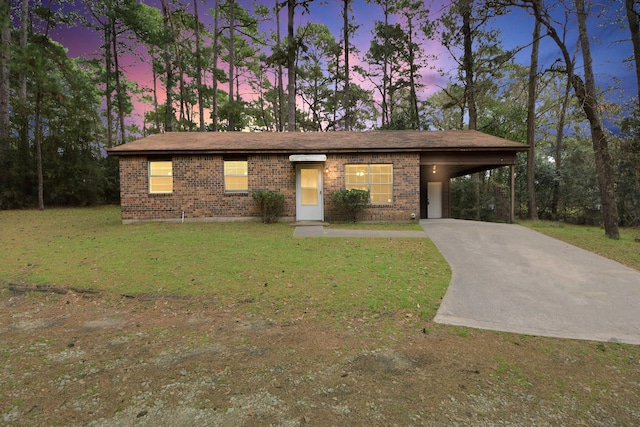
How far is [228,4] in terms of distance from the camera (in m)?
24.9

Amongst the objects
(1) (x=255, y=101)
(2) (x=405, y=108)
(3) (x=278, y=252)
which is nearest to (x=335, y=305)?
(3) (x=278, y=252)

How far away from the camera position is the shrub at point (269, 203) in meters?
12.2

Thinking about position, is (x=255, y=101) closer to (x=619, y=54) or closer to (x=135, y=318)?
(x=619, y=54)

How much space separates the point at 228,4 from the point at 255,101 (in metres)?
10.4

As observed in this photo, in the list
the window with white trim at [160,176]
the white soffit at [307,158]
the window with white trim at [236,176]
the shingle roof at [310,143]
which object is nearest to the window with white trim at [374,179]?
A: the shingle roof at [310,143]

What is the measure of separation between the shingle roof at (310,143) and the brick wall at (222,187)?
0.38 metres

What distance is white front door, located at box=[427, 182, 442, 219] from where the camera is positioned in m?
16.5

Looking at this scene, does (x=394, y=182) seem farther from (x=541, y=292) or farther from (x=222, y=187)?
(x=541, y=292)

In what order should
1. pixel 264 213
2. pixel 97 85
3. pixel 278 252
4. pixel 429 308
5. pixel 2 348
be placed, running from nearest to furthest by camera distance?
pixel 2 348, pixel 429 308, pixel 278 252, pixel 264 213, pixel 97 85

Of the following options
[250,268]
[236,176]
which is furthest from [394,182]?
[250,268]

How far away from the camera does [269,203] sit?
40.3ft

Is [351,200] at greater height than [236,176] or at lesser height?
lesser

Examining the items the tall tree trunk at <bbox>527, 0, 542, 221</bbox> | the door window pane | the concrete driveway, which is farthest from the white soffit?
the tall tree trunk at <bbox>527, 0, 542, 221</bbox>

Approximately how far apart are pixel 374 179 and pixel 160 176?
8658 mm
